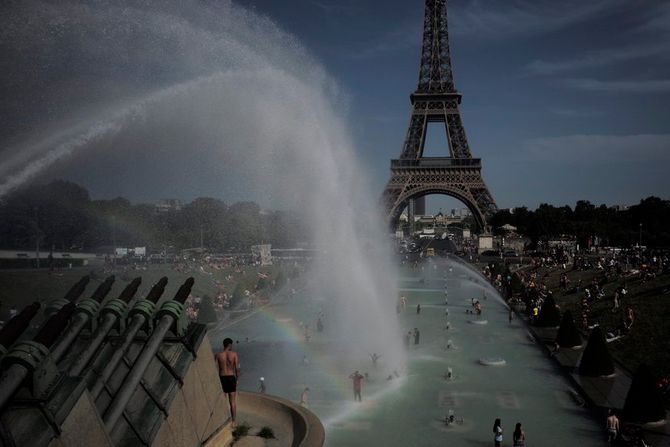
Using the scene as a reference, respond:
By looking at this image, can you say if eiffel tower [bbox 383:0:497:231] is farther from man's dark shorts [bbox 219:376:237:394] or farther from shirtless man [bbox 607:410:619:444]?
man's dark shorts [bbox 219:376:237:394]

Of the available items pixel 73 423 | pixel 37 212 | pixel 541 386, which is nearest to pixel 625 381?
pixel 541 386

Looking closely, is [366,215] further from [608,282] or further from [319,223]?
[608,282]

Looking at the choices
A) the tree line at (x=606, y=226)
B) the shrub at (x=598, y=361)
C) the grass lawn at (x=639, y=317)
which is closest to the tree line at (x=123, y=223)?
the shrub at (x=598, y=361)

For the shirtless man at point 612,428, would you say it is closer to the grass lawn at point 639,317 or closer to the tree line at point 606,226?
the grass lawn at point 639,317

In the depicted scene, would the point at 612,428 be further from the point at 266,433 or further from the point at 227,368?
the point at 227,368

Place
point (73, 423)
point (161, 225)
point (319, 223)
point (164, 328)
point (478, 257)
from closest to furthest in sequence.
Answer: point (73, 423), point (164, 328), point (319, 223), point (161, 225), point (478, 257)
